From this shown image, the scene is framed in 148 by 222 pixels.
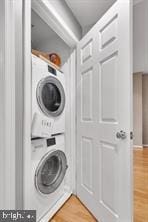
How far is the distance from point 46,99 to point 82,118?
1.71ft

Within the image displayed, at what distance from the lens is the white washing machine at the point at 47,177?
4.77ft

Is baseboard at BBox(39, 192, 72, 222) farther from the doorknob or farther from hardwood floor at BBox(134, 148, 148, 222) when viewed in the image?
the doorknob

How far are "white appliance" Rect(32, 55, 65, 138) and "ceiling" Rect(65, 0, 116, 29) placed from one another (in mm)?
833

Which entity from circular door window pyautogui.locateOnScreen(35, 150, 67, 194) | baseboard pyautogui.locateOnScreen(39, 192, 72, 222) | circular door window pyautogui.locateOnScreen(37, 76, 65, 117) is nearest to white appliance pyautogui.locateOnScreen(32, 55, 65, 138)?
circular door window pyautogui.locateOnScreen(37, 76, 65, 117)

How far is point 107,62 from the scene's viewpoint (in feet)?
4.94

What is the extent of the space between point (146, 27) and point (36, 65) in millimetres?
2717

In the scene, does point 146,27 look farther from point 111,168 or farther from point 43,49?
point 111,168

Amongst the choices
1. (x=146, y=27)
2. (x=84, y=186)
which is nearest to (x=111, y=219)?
(x=84, y=186)

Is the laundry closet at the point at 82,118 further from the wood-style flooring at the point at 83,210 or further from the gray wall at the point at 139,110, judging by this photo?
the gray wall at the point at 139,110

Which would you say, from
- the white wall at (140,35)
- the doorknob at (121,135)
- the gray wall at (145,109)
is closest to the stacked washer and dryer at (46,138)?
the doorknob at (121,135)

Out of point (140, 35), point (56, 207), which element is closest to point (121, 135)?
point (56, 207)

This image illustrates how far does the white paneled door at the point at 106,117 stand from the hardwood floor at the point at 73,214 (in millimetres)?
66

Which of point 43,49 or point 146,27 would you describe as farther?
point 146,27

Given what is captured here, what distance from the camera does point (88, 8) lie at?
209 cm
